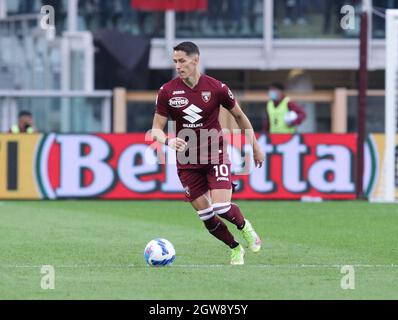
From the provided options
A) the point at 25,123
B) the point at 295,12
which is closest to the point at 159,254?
the point at 25,123

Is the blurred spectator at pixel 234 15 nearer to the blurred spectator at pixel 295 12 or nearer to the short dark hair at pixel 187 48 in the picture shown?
the blurred spectator at pixel 295 12

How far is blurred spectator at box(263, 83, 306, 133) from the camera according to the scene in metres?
23.5

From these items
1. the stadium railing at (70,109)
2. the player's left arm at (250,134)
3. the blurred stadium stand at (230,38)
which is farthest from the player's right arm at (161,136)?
the blurred stadium stand at (230,38)

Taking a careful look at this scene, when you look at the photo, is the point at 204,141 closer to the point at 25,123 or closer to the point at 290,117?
the point at 290,117

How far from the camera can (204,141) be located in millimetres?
12320

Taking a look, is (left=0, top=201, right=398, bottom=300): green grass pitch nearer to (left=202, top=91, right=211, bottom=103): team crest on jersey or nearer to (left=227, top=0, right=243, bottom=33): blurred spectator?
(left=202, top=91, right=211, bottom=103): team crest on jersey

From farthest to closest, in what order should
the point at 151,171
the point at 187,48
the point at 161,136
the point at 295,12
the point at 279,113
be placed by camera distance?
the point at 295,12 < the point at 279,113 < the point at 151,171 < the point at 161,136 < the point at 187,48

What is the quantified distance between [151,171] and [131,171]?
0.34 metres

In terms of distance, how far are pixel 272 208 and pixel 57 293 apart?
10.9 metres

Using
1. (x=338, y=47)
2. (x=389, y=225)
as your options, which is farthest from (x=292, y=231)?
(x=338, y=47)

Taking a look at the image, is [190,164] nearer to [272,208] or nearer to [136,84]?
[272,208]

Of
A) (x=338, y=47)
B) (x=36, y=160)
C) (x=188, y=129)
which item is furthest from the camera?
(x=338, y=47)

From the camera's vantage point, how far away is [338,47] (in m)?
31.8

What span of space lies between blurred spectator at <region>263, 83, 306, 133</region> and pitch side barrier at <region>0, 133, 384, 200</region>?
700mm
